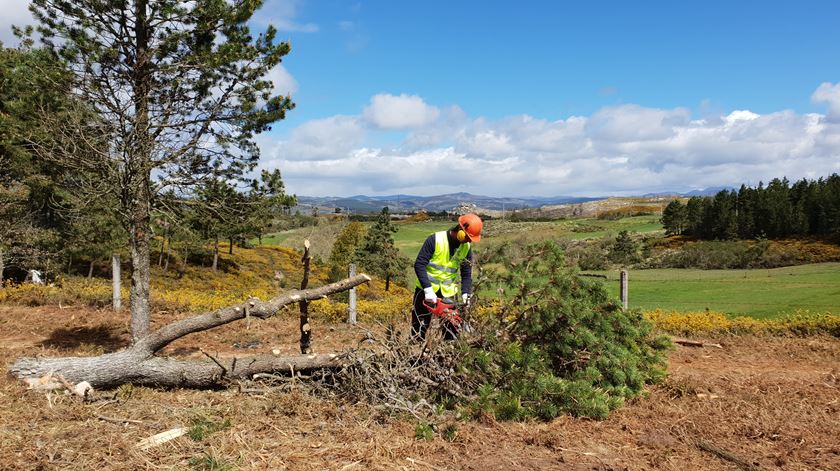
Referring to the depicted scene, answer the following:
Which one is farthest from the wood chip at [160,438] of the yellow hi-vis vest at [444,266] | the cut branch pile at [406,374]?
the yellow hi-vis vest at [444,266]

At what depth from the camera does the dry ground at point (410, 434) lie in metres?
4.00

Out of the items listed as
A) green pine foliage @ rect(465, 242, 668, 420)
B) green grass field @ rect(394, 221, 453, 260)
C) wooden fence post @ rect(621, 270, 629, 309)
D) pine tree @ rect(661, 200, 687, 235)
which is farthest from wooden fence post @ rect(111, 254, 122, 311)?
pine tree @ rect(661, 200, 687, 235)

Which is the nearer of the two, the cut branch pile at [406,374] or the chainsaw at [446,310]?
the cut branch pile at [406,374]

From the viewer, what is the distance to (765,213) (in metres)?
46.5

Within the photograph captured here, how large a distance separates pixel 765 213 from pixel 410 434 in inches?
2076

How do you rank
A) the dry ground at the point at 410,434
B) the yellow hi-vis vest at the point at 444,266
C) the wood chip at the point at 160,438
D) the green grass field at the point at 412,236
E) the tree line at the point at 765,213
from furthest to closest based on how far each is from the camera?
1. the green grass field at the point at 412,236
2. the tree line at the point at 765,213
3. the yellow hi-vis vest at the point at 444,266
4. the wood chip at the point at 160,438
5. the dry ground at the point at 410,434

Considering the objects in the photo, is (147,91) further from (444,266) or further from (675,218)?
(675,218)

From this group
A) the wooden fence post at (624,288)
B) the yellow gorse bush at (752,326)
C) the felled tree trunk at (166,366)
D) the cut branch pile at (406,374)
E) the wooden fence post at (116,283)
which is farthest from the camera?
the wooden fence post at (116,283)

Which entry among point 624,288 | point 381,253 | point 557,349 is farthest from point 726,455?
point 381,253

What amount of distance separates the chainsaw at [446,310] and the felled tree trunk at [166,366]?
1.21 m

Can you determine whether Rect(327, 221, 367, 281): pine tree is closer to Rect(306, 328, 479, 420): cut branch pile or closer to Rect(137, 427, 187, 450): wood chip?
Rect(306, 328, 479, 420): cut branch pile

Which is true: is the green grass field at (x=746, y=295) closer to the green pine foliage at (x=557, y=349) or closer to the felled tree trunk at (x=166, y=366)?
the green pine foliage at (x=557, y=349)

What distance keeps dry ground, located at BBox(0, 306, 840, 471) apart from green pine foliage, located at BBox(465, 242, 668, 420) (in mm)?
207

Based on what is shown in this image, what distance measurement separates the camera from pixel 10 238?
49.8ft
